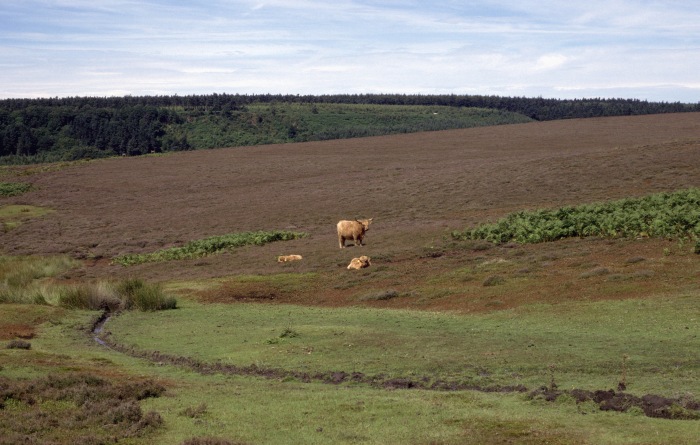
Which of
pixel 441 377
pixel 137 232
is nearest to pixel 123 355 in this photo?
pixel 441 377

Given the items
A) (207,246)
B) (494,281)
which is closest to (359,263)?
(494,281)

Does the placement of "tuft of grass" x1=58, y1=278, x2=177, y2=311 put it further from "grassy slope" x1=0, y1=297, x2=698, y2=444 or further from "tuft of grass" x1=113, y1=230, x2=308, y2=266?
"tuft of grass" x1=113, y1=230, x2=308, y2=266

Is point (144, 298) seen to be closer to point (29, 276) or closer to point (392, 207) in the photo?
point (29, 276)

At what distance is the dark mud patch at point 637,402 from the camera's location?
1296cm

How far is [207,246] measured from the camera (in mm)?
47438

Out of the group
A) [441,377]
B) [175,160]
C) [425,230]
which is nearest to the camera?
[441,377]

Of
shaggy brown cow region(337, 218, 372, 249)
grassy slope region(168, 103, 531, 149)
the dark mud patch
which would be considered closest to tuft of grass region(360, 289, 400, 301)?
shaggy brown cow region(337, 218, 372, 249)

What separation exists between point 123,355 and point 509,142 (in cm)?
7807

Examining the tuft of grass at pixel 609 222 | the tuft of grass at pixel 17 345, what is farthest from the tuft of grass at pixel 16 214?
the tuft of grass at pixel 17 345

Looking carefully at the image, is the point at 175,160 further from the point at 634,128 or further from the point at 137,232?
the point at 634,128

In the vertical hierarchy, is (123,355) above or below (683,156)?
below

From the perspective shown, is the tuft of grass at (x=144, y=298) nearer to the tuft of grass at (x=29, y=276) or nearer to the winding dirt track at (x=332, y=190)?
the tuft of grass at (x=29, y=276)

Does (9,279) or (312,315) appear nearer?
(312,315)

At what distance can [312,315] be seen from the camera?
27.4m
